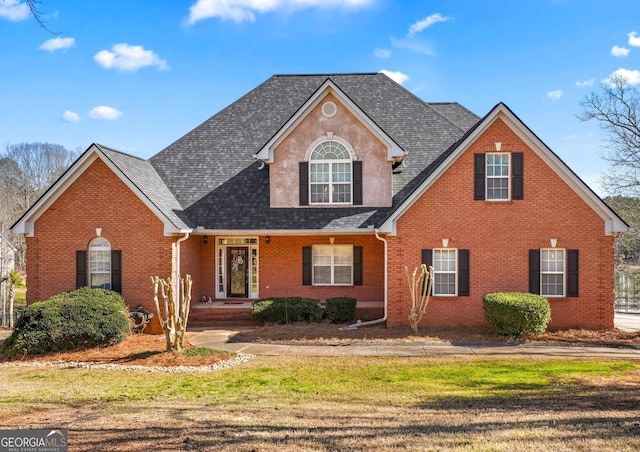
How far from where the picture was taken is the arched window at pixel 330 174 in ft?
63.6

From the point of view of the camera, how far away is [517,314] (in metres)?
15.0

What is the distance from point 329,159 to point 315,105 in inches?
80.7

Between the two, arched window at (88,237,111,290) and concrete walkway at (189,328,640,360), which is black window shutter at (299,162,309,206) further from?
arched window at (88,237,111,290)

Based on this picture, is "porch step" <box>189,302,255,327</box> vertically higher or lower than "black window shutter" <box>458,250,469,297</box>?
lower

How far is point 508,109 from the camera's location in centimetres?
1641

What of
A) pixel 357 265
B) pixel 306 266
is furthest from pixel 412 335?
pixel 306 266

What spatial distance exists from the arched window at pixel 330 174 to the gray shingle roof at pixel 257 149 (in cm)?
52

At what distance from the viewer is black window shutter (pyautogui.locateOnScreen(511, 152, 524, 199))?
1683cm

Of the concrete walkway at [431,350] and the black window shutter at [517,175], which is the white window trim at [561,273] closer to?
the black window shutter at [517,175]

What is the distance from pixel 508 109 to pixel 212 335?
11892 millimetres

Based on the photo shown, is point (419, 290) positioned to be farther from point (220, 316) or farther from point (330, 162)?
point (220, 316)

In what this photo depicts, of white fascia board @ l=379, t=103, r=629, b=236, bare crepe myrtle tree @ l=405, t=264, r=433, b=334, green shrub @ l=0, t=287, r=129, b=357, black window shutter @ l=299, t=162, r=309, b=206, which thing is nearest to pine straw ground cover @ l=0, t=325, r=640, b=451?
green shrub @ l=0, t=287, r=129, b=357

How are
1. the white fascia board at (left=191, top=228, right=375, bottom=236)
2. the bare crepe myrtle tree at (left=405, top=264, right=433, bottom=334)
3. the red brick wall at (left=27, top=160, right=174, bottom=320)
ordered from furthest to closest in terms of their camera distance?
the white fascia board at (left=191, top=228, right=375, bottom=236)
the red brick wall at (left=27, top=160, right=174, bottom=320)
the bare crepe myrtle tree at (left=405, top=264, right=433, bottom=334)

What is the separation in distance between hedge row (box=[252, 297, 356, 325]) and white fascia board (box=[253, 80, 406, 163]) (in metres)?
5.46
